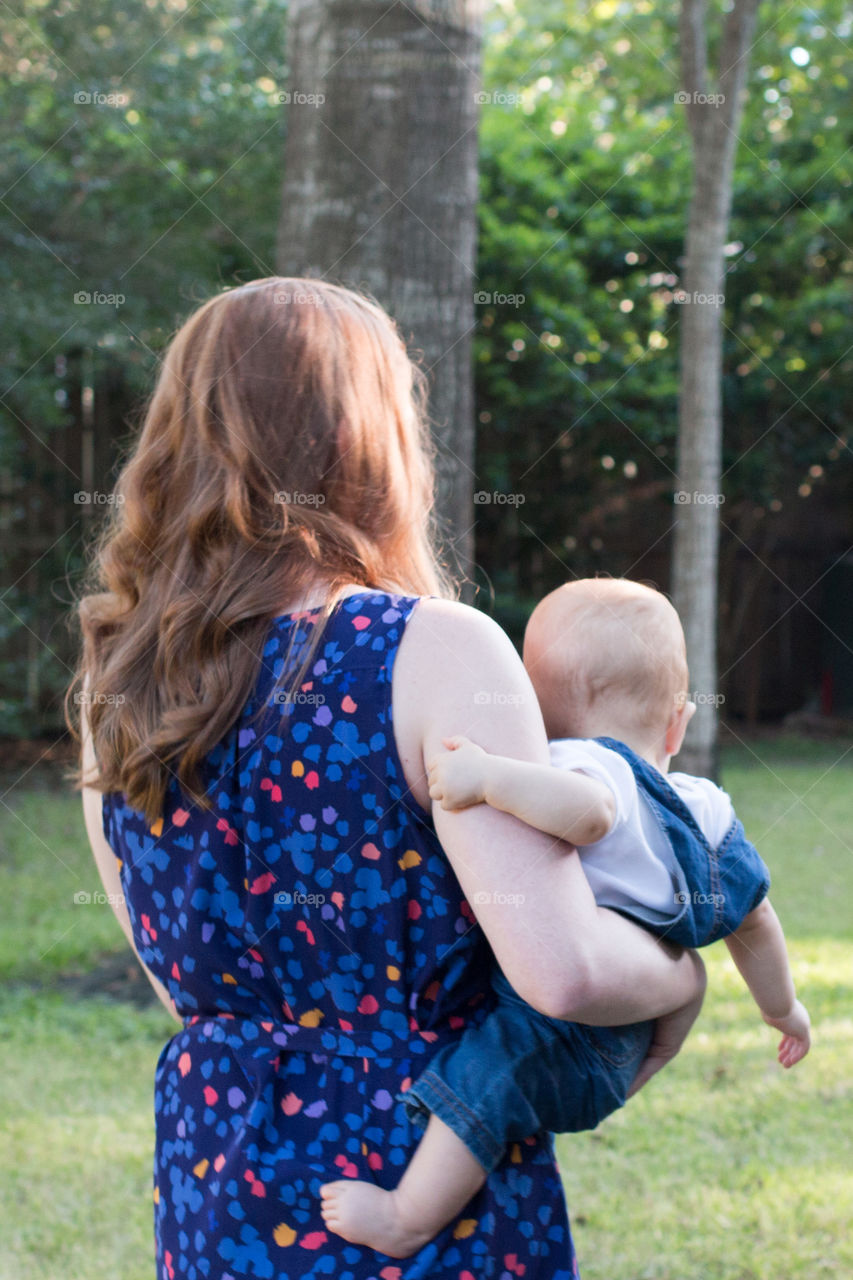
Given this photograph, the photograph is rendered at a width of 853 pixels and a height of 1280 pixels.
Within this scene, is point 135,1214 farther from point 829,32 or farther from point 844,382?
point 829,32

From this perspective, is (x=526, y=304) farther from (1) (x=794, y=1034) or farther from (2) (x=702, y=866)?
(2) (x=702, y=866)

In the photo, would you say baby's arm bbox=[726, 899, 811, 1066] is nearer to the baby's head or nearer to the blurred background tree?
the baby's head

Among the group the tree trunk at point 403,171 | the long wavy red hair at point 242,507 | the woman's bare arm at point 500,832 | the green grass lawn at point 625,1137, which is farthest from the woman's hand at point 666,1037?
the tree trunk at point 403,171

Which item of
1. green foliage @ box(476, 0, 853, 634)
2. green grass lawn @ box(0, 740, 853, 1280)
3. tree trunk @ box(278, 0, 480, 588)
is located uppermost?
tree trunk @ box(278, 0, 480, 588)

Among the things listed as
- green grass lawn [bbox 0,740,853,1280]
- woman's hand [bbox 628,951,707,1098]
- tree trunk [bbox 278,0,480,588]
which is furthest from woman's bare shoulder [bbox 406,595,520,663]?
green grass lawn [bbox 0,740,853,1280]

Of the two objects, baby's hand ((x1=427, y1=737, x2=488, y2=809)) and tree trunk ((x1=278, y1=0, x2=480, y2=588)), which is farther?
tree trunk ((x1=278, y1=0, x2=480, y2=588))

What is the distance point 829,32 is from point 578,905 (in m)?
12.9

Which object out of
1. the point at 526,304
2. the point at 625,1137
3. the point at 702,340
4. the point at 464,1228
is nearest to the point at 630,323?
the point at 526,304

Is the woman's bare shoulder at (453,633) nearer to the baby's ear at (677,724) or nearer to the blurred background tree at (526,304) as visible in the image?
the baby's ear at (677,724)

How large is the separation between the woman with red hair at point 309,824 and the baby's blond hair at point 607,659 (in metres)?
0.31

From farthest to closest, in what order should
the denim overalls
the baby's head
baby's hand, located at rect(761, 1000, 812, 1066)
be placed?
baby's hand, located at rect(761, 1000, 812, 1066)
the baby's head
the denim overalls

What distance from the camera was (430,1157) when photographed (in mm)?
1126

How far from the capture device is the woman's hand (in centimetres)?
135

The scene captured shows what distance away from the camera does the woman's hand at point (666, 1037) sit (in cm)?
135
